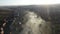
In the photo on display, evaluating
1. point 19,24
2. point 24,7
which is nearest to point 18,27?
point 19,24

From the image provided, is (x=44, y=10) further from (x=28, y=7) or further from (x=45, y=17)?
(x=28, y=7)

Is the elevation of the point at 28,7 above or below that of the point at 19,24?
above

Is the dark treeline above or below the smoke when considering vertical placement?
above

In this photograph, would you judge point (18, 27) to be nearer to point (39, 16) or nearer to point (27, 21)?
point (27, 21)

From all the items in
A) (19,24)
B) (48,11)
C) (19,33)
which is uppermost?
(48,11)

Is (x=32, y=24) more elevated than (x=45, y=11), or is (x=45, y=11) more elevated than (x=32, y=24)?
(x=45, y=11)

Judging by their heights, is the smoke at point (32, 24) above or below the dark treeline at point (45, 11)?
below

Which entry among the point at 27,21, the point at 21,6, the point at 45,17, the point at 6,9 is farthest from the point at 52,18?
the point at 6,9
